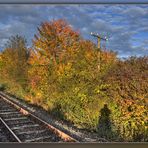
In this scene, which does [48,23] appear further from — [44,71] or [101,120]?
[101,120]

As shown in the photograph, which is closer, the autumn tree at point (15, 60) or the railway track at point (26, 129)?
the railway track at point (26, 129)

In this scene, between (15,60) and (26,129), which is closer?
(26,129)

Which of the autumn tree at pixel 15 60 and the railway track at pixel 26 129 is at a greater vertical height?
the autumn tree at pixel 15 60

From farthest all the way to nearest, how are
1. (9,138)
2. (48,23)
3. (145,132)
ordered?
(48,23) < (145,132) < (9,138)

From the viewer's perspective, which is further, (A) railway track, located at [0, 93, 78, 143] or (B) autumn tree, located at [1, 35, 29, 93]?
(B) autumn tree, located at [1, 35, 29, 93]

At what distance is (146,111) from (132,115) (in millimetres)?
291

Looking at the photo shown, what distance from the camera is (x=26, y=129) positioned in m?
8.12

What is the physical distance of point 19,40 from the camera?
9.09 metres

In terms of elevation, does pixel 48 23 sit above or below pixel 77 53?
above

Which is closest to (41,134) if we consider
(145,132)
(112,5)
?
(145,132)

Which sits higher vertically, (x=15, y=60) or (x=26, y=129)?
(x=15, y=60)

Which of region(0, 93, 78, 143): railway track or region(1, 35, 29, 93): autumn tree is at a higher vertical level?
region(1, 35, 29, 93): autumn tree

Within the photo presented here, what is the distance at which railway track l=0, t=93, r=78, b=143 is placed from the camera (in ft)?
25.4

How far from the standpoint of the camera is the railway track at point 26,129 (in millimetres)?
7750
